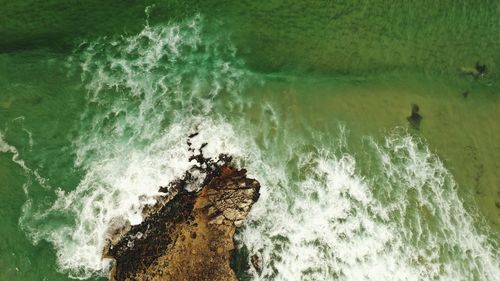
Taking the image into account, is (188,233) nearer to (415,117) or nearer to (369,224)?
(369,224)

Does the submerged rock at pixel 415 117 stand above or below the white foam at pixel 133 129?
above

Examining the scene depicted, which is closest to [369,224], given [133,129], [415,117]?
[415,117]

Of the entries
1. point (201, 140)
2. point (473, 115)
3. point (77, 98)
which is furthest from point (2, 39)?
point (473, 115)

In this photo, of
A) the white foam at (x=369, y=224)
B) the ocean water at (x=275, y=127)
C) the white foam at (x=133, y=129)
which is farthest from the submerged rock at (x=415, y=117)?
the white foam at (x=133, y=129)

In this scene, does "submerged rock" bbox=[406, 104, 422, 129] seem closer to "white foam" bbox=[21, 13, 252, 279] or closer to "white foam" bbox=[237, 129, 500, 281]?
"white foam" bbox=[237, 129, 500, 281]

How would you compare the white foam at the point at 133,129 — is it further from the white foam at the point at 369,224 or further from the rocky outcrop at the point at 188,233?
the white foam at the point at 369,224

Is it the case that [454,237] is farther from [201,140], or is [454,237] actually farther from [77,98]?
[77,98]

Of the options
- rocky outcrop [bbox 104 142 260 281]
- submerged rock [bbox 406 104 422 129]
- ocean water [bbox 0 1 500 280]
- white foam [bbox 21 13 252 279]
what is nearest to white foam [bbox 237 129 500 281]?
ocean water [bbox 0 1 500 280]
